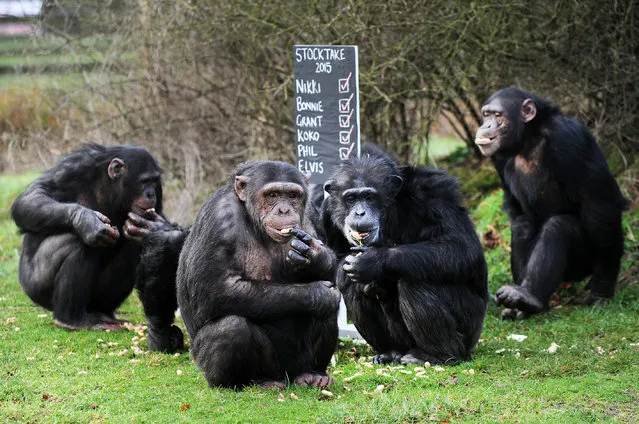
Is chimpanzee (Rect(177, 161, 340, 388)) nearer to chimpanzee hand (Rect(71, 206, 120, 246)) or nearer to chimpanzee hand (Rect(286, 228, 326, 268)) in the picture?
chimpanzee hand (Rect(286, 228, 326, 268))

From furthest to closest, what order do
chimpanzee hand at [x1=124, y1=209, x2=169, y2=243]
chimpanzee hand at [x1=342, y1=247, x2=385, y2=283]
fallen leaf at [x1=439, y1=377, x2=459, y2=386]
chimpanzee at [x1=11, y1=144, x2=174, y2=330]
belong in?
1. chimpanzee at [x1=11, y1=144, x2=174, y2=330]
2. chimpanzee hand at [x1=124, y1=209, x2=169, y2=243]
3. chimpanzee hand at [x1=342, y1=247, x2=385, y2=283]
4. fallen leaf at [x1=439, y1=377, x2=459, y2=386]

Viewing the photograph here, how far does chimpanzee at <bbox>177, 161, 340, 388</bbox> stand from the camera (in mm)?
6535

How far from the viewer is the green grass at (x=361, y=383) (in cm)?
621

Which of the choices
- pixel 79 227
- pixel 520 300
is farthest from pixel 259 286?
pixel 520 300

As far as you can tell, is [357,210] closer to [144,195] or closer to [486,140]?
[144,195]

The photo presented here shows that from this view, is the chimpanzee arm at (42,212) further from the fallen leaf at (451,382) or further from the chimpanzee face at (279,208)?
the fallen leaf at (451,382)

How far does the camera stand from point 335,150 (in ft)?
30.5

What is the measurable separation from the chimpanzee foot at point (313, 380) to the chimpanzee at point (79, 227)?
306 cm

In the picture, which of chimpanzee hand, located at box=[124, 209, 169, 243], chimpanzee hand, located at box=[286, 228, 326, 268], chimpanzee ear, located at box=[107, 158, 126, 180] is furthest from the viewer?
chimpanzee ear, located at box=[107, 158, 126, 180]

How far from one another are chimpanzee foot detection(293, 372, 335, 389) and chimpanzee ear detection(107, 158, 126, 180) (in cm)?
359

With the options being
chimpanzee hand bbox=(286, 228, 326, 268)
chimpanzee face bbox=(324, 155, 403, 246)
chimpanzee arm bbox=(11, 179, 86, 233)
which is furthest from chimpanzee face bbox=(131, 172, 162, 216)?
chimpanzee hand bbox=(286, 228, 326, 268)

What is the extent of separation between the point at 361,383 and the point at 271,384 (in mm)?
739

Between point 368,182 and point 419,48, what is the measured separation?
5.10m

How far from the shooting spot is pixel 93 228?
8953 mm
